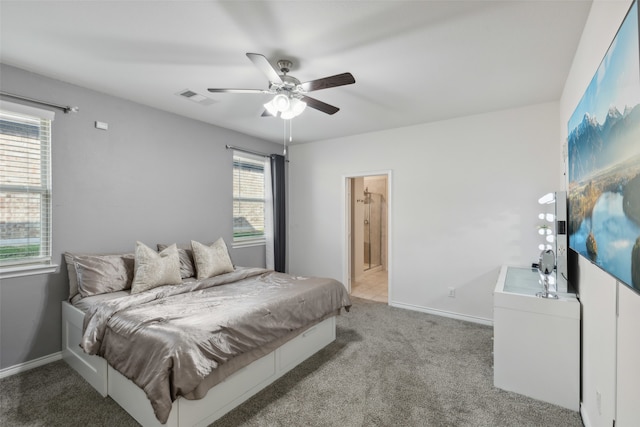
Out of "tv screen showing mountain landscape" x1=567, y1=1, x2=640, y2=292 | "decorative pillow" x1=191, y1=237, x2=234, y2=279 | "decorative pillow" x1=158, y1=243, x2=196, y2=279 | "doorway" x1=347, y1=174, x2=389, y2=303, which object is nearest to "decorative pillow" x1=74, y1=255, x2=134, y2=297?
"decorative pillow" x1=158, y1=243, x2=196, y2=279

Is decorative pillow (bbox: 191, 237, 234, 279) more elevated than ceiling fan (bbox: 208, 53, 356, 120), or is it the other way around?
ceiling fan (bbox: 208, 53, 356, 120)

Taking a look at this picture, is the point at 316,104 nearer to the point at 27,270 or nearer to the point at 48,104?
the point at 48,104

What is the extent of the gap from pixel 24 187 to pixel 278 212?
3.09m

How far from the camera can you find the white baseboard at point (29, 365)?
2.46 metres

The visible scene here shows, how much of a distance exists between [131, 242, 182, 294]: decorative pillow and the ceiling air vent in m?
1.60

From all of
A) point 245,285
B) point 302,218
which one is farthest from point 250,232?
point 245,285

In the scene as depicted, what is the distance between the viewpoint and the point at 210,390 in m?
1.89

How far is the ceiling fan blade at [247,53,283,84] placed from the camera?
6.05ft

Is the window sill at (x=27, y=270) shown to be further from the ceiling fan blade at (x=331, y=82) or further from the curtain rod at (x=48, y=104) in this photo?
the ceiling fan blade at (x=331, y=82)

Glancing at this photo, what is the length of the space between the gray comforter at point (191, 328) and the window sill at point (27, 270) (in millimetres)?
736

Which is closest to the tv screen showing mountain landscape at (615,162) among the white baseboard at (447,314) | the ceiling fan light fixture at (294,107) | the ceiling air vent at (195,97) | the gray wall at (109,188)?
the ceiling fan light fixture at (294,107)

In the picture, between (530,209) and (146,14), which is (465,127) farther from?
(146,14)

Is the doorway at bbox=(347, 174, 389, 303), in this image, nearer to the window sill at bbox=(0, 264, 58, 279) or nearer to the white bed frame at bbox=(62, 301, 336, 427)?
the white bed frame at bbox=(62, 301, 336, 427)

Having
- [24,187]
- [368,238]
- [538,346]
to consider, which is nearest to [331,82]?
[538,346]
